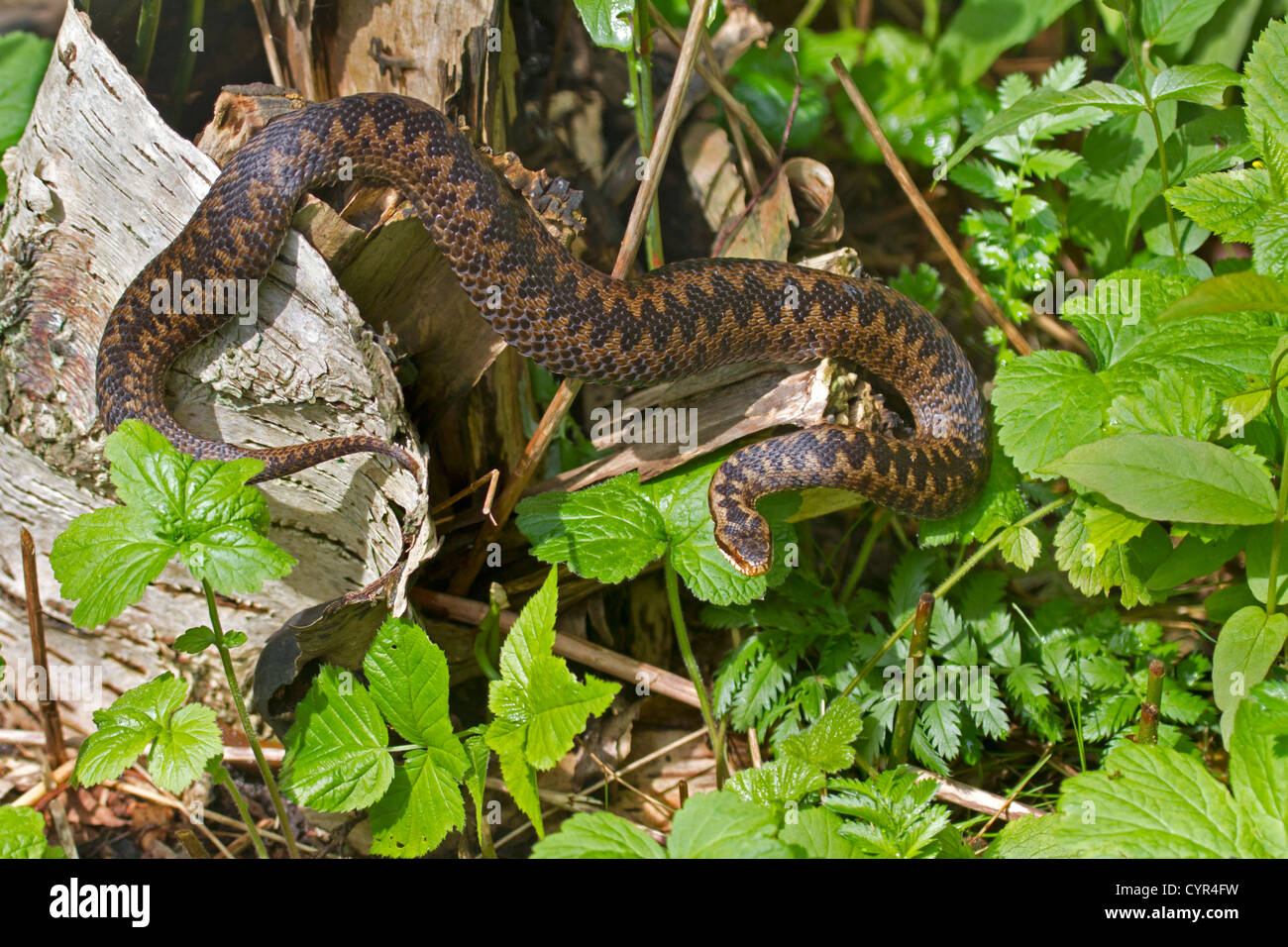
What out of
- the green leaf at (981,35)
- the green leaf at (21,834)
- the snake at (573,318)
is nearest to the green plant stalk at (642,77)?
the snake at (573,318)

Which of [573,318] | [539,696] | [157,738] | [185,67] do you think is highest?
[185,67]

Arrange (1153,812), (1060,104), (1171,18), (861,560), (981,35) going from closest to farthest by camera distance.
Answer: (1153,812)
(1060,104)
(1171,18)
(861,560)
(981,35)

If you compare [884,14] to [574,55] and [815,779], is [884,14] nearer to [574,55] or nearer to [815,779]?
[574,55]

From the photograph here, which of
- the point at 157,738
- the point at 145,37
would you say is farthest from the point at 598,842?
the point at 145,37

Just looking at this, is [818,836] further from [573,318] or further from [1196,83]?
[1196,83]

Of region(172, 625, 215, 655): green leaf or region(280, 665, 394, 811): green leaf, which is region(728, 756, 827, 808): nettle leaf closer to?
region(280, 665, 394, 811): green leaf
